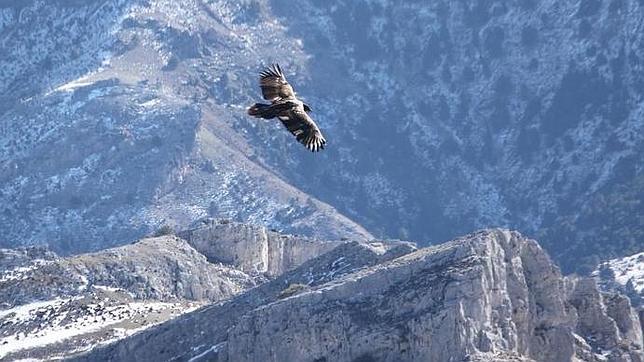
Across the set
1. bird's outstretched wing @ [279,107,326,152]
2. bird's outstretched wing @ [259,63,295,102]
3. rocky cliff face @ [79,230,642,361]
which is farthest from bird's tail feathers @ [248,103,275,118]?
rocky cliff face @ [79,230,642,361]

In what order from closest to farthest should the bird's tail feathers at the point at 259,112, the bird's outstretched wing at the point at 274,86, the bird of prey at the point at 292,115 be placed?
the bird's tail feathers at the point at 259,112
the bird of prey at the point at 292,115
the bird's outstretched wing at the point at 274,86

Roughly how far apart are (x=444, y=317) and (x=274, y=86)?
73.8m

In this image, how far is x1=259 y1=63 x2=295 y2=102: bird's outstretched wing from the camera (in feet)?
282

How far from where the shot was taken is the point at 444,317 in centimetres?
15888

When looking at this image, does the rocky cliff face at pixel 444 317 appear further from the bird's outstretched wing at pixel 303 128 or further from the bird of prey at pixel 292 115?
the bird's outstretched wing at pixel 303 128

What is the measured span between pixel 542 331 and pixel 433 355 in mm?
10343

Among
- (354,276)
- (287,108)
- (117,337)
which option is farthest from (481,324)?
(287,108)

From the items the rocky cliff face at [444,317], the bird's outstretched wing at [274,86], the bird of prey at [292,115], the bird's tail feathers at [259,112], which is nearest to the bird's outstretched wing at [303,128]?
the bird of prey at [292,115]

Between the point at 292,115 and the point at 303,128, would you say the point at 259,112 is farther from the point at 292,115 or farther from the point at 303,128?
the point at 303,128

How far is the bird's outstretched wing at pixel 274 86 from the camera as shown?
85812 mm

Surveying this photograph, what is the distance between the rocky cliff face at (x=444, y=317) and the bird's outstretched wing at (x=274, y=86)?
69431 mm

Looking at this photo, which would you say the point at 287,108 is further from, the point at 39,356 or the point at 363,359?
the point at 39,356

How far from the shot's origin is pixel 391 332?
160500 mm

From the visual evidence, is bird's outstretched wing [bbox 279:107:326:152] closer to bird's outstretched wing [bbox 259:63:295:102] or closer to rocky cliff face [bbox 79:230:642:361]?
bird's outstretched wing [bbox 259:63:295:102]
